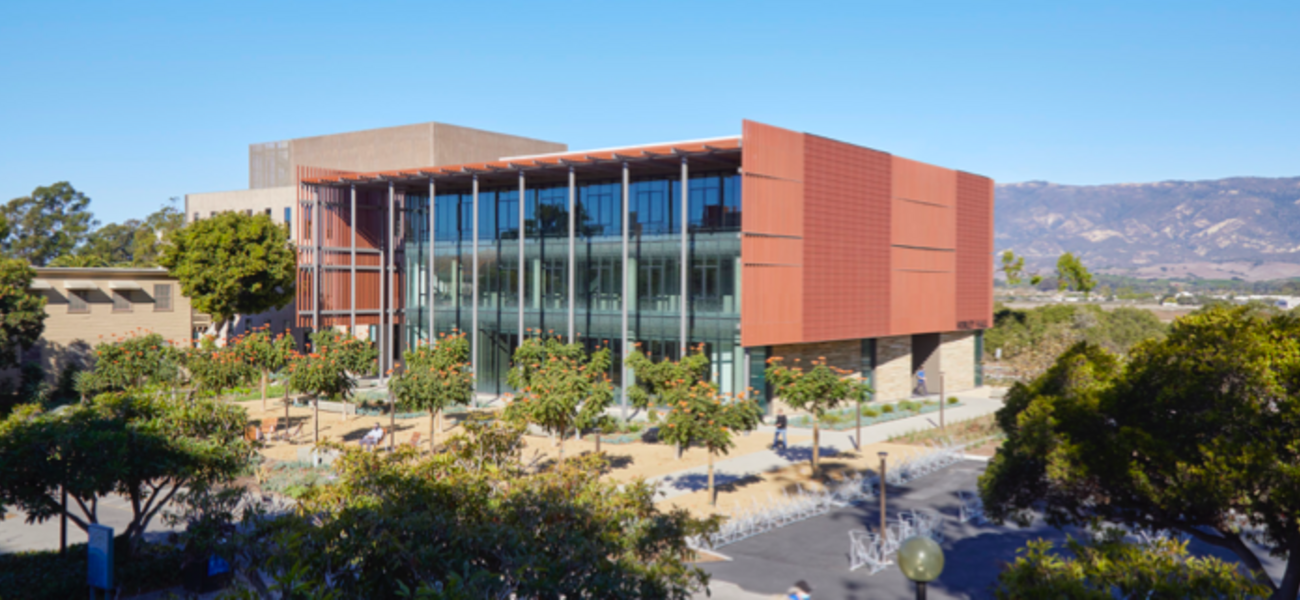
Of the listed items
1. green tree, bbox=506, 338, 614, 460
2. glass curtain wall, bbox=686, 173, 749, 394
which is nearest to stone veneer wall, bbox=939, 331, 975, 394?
glass curtain wall, bbox=686, 173, 749, 394

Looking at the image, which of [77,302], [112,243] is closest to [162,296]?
[77,302]

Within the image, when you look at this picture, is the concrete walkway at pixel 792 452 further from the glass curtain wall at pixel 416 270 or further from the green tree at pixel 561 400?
the glass curtain wall at pixel 416 270

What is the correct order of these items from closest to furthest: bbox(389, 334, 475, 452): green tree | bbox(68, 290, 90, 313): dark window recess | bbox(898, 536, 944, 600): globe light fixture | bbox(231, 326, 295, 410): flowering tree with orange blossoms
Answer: bbox(898, 536, 944, 600): globe light fixture
bbox(389, 334, 475, 452): green tree
bbox(231, 326, 295, 410): flowering tree with orange blossoms
bbox(68, 290, 90, 313): dark window recess

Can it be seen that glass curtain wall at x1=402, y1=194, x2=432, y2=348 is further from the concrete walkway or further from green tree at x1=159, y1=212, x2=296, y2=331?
the concrete walkway

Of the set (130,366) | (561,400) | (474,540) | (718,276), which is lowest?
(130,366)

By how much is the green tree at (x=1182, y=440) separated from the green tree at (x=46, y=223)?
331 feet

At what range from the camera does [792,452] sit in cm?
2894

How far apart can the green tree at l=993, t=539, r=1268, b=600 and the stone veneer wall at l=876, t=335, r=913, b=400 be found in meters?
33.6

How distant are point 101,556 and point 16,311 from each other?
1168 inches

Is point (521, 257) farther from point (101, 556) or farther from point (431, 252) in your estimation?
point (101, 556)

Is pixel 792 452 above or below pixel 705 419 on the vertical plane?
below

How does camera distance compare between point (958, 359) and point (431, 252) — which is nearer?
point (431, 252)

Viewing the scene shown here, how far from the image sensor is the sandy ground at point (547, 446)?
26.4 m

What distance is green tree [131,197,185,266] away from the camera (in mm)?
79938
